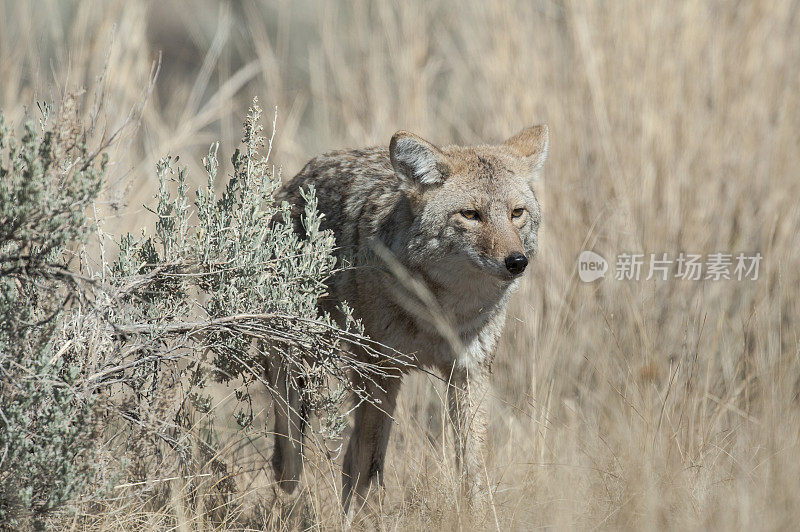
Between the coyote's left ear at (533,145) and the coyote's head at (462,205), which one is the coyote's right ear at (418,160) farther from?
the coyote's left ear at (533,145)

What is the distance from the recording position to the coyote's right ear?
4.04 metres

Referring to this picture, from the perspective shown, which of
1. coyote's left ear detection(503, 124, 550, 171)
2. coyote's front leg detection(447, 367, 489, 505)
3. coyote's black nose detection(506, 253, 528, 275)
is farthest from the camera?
coyote's left ear detection(503, 124, 550, 171)

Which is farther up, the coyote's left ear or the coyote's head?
the coyote's left ear

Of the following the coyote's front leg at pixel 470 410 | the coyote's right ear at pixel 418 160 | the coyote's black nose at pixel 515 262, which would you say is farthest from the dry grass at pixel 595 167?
the coyote's right ear at pixel 418 160

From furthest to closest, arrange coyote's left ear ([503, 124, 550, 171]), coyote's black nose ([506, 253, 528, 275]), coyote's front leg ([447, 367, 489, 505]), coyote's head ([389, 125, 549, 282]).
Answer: coyote's left ear ([503, 124, 550, 171]), coyote's front leg ([447, 367, 489, 505]), coyote's head ([389, 125, 549, 282]), coyote's black nose ([506, 253, 528, 275])

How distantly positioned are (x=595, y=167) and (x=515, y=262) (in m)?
2.60

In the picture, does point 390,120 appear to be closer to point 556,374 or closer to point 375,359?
point 556,374

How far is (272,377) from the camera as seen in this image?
14.8 ft

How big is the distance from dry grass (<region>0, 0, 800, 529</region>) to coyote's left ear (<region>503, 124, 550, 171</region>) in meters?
0.98

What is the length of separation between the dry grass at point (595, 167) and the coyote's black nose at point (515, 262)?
0.82 metres

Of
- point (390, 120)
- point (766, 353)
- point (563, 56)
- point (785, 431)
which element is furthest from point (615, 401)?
point (390, 120)

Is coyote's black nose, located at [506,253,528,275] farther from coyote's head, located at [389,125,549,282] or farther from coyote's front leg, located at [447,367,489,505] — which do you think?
coyote's front leg, located at [447,367,489,505]

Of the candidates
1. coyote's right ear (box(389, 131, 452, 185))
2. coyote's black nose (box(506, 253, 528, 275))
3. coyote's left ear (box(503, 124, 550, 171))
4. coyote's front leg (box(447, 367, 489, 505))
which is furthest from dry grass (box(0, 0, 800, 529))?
coyote's right ear (box(389, 131, 452, 185))

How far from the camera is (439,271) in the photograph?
4.09 m
